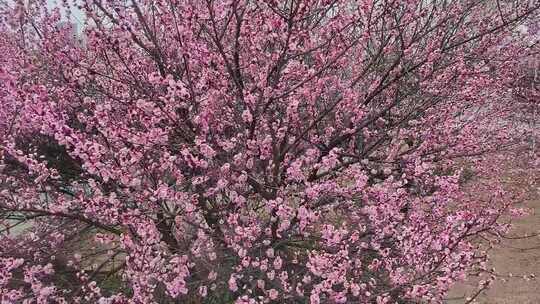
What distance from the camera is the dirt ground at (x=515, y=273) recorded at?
10695 mm

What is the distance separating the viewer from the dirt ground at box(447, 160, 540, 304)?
35.1 feet

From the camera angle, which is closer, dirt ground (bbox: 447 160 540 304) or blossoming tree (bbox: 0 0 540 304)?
blossoming tree (bbox: 0 0 540 304)

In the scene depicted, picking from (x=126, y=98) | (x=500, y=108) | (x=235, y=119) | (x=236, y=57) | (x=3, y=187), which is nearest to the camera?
(x=236, y=57)

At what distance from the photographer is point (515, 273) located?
1216 centimetres

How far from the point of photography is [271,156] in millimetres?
6430

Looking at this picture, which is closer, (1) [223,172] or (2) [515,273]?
(1) [223,172]

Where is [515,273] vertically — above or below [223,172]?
above

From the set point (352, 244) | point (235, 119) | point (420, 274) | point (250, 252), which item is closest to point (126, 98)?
point (235, 119)

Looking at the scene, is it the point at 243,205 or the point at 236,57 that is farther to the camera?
the point at 243,205

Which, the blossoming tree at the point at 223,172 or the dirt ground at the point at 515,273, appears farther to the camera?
the dirt ground at the point at 515,273

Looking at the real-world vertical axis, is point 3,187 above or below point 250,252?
above

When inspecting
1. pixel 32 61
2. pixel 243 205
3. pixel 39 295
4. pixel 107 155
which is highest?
pixel 32 61

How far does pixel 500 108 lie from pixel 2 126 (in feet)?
40.3

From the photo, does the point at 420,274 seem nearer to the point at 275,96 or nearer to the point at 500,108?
the point at 275,96
